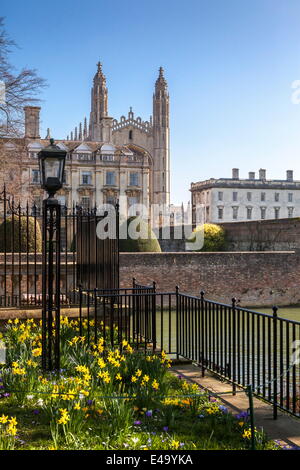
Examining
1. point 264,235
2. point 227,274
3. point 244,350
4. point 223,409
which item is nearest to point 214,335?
point 244,350

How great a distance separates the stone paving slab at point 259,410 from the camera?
16.2 feet

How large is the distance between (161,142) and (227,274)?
5630 centimetres

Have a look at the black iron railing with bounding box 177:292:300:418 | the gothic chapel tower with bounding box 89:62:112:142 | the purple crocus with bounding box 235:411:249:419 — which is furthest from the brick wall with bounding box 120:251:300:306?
the gothic chapel tower with bounding box 89:62:112:142

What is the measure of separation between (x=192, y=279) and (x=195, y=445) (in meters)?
19.3

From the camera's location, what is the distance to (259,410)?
571 cm

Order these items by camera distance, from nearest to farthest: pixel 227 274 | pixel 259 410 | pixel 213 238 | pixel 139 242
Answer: pixel 259 410
pixel 227 274
pixel 139 242
pixel 213 238

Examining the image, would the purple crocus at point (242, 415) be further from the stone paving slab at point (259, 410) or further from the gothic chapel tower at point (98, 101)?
the gothic chapel tower at point (98, 101)

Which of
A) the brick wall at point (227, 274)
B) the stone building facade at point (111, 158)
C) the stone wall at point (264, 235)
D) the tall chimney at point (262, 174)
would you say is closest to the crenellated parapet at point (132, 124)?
the stone building facade at point (111, 158)

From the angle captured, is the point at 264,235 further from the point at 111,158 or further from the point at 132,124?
the point at 132,124

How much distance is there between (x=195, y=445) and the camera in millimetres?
4449

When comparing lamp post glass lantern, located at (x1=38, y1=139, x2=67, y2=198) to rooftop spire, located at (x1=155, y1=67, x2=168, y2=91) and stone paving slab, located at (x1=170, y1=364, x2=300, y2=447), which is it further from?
rooftop spire, located at (x1=155, y1=67, x2=168, y2=91)

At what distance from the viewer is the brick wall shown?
23.0m
